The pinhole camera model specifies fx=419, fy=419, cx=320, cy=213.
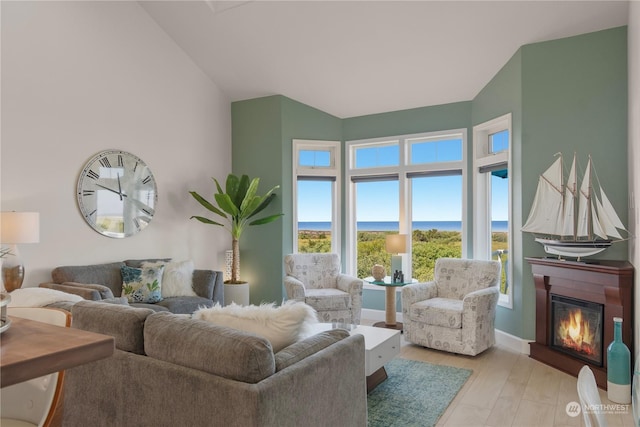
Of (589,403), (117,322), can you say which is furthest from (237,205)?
(589,403)

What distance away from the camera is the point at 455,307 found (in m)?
4.16

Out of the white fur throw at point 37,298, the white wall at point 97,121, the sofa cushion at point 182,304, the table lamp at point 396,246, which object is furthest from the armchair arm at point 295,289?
the white fur throw at point 37,298

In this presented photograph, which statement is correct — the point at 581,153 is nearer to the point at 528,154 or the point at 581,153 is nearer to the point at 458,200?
the point at 528,154

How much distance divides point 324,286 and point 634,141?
3.46m

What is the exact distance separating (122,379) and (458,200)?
440cm

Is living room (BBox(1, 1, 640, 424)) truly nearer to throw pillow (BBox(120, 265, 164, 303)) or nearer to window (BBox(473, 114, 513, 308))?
window (BBox(473, 114, 513, 308))

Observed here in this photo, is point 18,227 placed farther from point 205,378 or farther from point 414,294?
point 414,294

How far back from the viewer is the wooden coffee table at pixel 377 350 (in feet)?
10.0

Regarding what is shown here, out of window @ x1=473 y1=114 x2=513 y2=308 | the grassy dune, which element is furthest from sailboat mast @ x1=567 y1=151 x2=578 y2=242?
the grassy dune

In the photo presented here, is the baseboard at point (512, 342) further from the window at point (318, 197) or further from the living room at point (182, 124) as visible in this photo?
the window at point (318, 197)

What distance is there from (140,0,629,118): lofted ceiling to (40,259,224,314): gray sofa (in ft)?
8.52

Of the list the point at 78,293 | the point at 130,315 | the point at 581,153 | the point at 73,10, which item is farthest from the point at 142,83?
the point at 581,153

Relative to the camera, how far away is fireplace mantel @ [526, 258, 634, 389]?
3.19 meters

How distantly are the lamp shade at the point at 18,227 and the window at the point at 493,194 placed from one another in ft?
14.6
